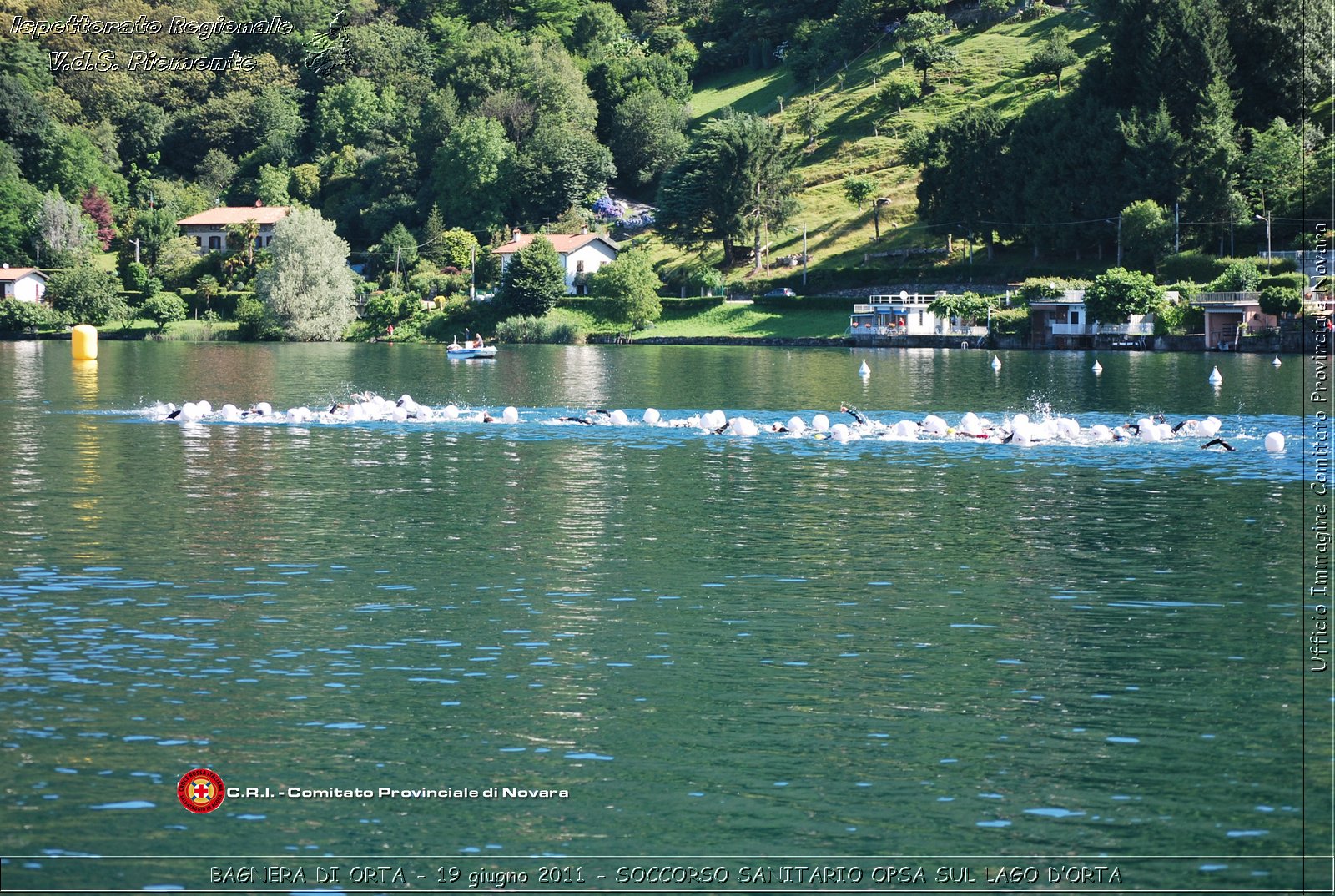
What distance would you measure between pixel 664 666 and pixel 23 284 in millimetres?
168015

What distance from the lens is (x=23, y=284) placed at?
569 ft

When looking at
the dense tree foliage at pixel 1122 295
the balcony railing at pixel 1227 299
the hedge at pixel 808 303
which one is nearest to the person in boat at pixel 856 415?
the balcony railing at pixel 1227 299

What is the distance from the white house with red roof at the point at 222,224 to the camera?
629ft

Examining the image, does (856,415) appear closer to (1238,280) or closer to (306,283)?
(1238,280)

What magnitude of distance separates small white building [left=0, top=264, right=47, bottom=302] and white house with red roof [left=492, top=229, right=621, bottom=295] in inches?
2118

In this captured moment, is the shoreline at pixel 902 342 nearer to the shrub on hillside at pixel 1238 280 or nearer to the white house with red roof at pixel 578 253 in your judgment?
the shrub on hillside at pixel 1238 280

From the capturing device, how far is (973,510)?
41.2 metres

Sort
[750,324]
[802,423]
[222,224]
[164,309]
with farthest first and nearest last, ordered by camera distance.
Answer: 1. [222,224]
2. [164,309]
3. [750,324]
4. [802,423]

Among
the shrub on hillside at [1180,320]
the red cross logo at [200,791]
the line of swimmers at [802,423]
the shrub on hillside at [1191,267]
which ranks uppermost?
the shrub on hillside at [1191,267]

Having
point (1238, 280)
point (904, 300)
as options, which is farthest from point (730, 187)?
point (1238, 280)

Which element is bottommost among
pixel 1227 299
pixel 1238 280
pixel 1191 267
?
pixel 1227 299

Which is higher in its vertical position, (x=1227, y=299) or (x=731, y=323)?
(x=1227, y=299)

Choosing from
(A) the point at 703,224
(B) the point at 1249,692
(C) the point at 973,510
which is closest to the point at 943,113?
(A) the point at 703,224

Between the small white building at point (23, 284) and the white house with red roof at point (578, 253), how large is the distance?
53.8 m
